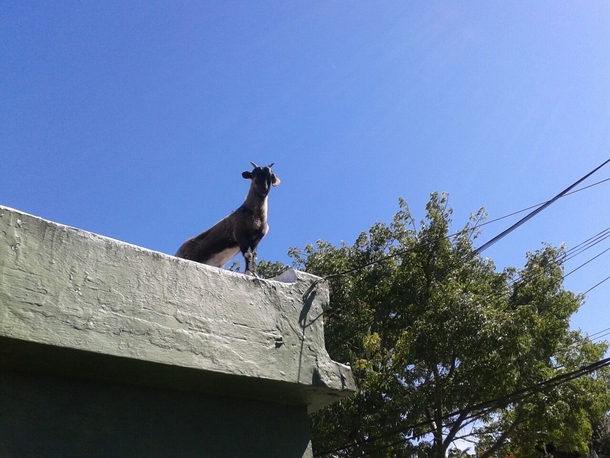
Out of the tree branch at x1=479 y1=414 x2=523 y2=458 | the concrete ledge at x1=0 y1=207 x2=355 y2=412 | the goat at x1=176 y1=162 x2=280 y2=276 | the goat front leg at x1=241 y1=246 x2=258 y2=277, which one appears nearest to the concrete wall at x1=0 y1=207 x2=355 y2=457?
the concrete ledge at x1=0 y1=207 x2=355 y2=412

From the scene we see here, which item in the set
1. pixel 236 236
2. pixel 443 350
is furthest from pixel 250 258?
pixel 443 350

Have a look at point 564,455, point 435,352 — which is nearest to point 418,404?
point 435,352

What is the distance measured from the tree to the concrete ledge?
671cm

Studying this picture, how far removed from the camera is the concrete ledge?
2883 millimetres

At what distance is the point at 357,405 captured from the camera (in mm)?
10805

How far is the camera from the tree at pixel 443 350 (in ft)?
35.8

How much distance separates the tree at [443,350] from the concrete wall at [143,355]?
22.1ft

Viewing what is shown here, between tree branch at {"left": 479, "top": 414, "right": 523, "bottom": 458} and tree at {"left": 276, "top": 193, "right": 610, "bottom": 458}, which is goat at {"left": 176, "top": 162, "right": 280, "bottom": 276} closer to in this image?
tree at {"left": 276, "top": 193, "right": 610, "bottom": 458}

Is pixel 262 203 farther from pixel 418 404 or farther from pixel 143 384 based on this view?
pixel 418 404

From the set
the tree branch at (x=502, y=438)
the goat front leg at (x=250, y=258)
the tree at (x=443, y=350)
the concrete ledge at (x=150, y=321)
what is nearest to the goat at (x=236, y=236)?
the goat front leg at (x=250, y=258)

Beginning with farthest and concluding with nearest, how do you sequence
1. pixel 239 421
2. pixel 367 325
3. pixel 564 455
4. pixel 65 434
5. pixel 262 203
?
pixel 564 455 < pixel 367 325 < pixel 262 203 < pixel 239 421 < pixel 65 434

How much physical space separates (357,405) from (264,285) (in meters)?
7.73

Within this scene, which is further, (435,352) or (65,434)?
(435,352)

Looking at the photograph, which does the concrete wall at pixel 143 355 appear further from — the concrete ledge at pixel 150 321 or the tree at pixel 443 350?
the tree at pixel 443 350
